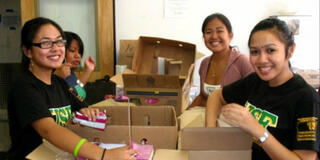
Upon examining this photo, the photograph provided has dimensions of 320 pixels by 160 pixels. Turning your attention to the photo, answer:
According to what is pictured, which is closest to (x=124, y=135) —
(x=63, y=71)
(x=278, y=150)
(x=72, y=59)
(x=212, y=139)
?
(x=212, y=139)

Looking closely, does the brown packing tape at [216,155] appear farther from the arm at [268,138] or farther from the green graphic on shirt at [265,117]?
the green graphic on shirt at [265,117]

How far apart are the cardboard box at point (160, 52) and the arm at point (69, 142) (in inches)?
40.6

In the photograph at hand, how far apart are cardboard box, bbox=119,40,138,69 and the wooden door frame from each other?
0.15 m

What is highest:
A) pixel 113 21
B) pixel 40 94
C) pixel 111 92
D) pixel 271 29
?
pixel 113 21

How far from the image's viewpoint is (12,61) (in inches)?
141

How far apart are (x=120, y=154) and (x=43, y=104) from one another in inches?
18.4

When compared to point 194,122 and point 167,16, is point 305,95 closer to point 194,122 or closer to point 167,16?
point 194,122

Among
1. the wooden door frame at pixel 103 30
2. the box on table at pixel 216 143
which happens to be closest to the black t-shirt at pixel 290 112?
the box on table at pixel 216 143

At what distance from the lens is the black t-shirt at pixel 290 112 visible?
85 cm

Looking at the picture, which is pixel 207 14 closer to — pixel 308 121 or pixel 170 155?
pixel 308 121

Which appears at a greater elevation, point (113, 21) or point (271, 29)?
point (113, 21)

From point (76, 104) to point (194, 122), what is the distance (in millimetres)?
687

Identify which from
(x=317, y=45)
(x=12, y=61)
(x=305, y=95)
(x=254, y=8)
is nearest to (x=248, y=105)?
(x=305, y=95)

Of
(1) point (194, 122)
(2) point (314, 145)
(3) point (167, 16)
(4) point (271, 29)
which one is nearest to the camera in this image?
(2) point (314, 145)
